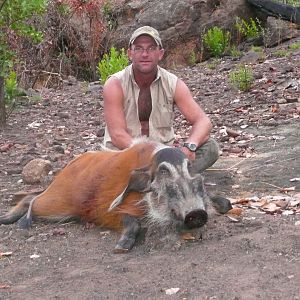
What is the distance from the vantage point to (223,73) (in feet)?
38.4

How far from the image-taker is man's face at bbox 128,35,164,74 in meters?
5.42

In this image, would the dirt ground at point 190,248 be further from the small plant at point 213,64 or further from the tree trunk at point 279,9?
the tree trunk at point 279,9

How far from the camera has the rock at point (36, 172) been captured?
6.43 m

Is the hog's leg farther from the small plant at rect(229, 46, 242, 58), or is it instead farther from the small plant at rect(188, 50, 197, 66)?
the small plant at rect(188, 50, 197, 66)

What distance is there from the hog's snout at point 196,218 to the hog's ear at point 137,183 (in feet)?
1.32

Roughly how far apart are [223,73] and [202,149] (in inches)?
238

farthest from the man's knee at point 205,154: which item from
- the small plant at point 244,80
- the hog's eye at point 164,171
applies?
the small plant at point 244,80

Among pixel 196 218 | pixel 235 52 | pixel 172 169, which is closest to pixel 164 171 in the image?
pixel 172 169

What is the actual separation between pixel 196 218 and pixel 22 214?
65.3 inches

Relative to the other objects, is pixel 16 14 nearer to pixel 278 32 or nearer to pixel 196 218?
pixel 196 218

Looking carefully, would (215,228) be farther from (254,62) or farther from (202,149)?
(254,62)

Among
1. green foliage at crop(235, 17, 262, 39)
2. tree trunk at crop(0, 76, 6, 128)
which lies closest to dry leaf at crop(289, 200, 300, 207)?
tree trunk at crop(0, 76, 6, 128)

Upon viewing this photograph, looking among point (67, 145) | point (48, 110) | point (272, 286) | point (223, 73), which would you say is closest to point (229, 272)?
point (272, 286)

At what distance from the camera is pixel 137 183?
4.58 m
